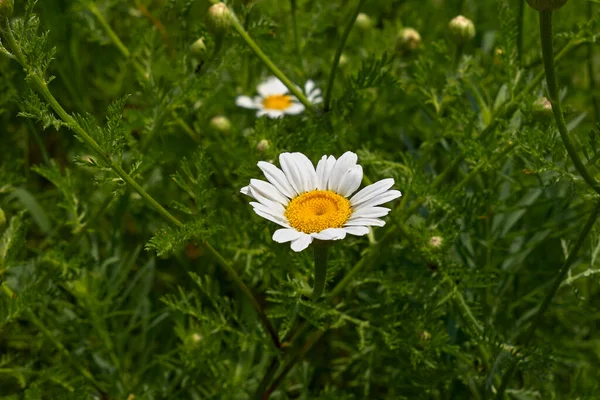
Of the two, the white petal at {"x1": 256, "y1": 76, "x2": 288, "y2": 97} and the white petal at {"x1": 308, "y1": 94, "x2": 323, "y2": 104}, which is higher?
the white petal at {"x1": 256, "y1": 76, "x2": 288, "y2": 97}

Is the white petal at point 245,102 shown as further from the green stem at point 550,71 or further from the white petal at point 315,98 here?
the green stem at point 550,71

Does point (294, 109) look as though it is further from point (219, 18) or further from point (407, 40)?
point (219, 18)

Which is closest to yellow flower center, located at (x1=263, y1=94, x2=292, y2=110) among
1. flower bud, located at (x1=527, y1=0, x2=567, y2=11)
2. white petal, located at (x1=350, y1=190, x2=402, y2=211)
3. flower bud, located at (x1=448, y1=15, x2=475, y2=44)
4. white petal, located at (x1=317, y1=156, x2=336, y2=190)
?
flower bud, located at (x1=448, y1=15, x2=475, y2=44)

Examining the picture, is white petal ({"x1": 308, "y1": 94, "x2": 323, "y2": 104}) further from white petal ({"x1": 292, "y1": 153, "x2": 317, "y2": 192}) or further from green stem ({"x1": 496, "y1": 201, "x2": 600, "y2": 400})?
green stem ({"x1": 496, "y1": 201, "x2": 600, "y2": 400})

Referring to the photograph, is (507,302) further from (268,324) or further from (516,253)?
(268,324)

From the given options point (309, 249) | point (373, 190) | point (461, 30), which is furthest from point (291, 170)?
point (461, 30)

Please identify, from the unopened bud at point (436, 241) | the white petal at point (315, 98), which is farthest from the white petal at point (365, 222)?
the white petal at point (315, 98)
